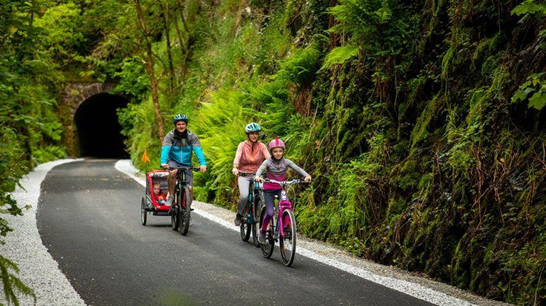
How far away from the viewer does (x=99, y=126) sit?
56.1 m

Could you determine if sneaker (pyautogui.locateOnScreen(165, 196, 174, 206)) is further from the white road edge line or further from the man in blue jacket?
the white road edge line

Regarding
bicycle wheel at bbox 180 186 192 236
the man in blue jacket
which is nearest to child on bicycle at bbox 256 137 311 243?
bicycle wheel at bbox 180 186 192 236

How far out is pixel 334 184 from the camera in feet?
36.7

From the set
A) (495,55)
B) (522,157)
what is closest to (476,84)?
(495,55)

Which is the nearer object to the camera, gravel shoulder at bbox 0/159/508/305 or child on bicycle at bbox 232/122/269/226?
gravel shoulder at bbox 0/159/508/305

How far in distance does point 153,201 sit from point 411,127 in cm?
531

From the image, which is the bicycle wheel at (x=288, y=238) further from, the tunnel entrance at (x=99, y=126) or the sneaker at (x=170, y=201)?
the tunnel entrance at (x=99, y=126)

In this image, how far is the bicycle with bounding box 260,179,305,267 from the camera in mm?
8352

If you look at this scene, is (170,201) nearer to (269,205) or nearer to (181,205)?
(181,205)

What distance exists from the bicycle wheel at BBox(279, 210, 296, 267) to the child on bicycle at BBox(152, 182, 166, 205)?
14.3 ft

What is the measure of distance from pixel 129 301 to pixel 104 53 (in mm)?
38777

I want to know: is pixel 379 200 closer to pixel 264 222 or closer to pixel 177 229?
pixel 264 222

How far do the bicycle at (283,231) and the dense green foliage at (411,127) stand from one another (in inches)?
52.4

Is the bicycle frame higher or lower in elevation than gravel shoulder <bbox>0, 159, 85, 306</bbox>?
higher
